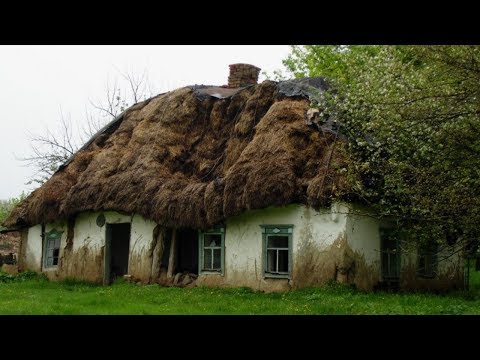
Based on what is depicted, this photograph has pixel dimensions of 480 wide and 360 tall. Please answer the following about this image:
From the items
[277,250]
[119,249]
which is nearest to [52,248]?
[119,249]

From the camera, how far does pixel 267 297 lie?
13.9 metres

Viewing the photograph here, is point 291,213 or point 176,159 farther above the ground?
point 176,159

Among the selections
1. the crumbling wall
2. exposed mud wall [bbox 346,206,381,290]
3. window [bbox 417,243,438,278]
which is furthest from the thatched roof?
window [bbox 417,243,438,278]

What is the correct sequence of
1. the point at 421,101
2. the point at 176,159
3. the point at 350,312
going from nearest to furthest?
1. the point at 350,312
2. the point at 421,101
3. the point at 176,159

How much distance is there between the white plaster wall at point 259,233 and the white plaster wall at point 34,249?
7.61m

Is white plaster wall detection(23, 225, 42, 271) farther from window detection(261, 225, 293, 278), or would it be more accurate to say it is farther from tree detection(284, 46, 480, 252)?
tree detection(284, 46, 480, 252)

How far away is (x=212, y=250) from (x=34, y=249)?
24.2 ft

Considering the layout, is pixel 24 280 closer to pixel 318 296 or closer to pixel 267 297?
pixel 267 297

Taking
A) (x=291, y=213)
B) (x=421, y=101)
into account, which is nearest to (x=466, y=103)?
(x=421, y=101)

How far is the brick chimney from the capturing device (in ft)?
68.4

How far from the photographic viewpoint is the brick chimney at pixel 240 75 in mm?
20844

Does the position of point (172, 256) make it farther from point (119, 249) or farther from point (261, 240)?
point (119, 249)

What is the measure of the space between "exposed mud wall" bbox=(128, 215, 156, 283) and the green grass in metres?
1.11
